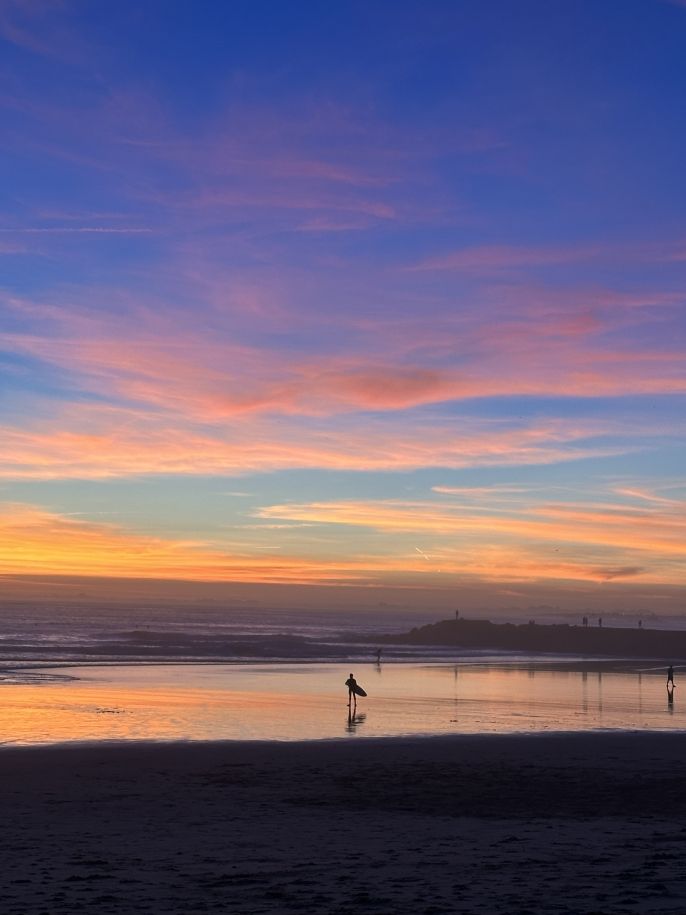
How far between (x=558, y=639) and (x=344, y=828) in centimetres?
9585

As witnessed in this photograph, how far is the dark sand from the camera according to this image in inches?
481

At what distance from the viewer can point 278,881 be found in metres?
13.0

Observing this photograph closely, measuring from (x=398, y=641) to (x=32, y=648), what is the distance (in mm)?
49853

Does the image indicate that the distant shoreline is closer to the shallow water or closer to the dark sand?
the shallow water

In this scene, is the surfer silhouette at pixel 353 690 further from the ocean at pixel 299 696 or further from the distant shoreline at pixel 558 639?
the distant shoreline at pixel 558 639

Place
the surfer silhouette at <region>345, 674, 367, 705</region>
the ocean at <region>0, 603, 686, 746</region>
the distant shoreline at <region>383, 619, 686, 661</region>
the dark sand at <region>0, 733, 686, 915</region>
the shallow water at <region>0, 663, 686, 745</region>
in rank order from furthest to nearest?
the distant shoreline at <region>383, 619, 686, 661</region> < the surfer silhouette at <region>345, 674, 367, 705</region> < the ocean at <region>0, 603, 686, 746</region> < the shallow water at <region>0, 663, 686, 745</region> < the dark sand at <region>0, 733, 686, 915</region>

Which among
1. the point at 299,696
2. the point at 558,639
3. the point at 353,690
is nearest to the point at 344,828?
the point at 353,690

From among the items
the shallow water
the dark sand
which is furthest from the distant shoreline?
the dark sand

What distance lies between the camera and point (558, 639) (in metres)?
109

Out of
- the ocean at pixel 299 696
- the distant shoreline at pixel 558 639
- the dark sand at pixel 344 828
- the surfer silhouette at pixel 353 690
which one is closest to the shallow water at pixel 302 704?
the ocean at pixel 299 696

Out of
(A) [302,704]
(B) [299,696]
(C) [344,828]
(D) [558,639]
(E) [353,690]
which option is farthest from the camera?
(D) [558,639]

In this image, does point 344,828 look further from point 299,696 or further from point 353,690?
point 299,696

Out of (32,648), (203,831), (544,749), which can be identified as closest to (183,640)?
(32,648)

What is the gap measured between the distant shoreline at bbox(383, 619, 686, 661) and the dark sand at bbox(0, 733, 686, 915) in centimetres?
6800
